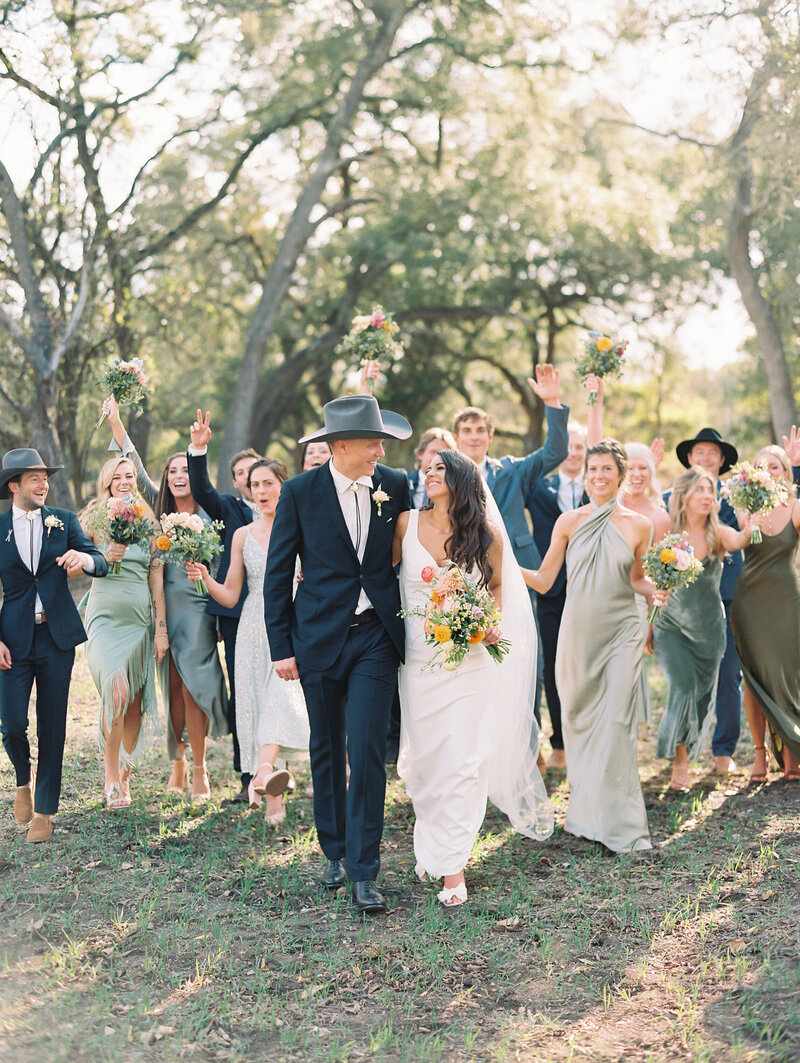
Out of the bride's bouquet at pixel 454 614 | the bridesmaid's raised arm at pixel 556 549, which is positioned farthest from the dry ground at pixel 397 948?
the bridesmaid's raised arm at pixel 556 549

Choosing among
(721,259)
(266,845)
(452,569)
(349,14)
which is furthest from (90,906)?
(721,259)

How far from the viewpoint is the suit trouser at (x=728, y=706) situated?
883cm

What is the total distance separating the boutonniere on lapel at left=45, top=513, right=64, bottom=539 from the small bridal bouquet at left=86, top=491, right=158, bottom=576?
1.22ft

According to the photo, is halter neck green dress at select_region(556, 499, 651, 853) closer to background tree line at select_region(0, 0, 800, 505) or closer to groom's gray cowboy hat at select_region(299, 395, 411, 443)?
groom's gray cowboy hat at select_region(299, 395, 411, 443)

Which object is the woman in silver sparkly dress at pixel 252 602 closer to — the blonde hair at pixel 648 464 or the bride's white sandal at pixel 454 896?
the bride's white sandal at pixel 454 896

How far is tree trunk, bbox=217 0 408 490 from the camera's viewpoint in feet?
71.3

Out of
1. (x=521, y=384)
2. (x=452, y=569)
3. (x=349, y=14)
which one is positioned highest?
(x=349, y=14)

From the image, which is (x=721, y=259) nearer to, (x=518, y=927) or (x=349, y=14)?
(x=349, y=14)

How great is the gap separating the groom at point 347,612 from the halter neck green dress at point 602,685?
1.69 meters

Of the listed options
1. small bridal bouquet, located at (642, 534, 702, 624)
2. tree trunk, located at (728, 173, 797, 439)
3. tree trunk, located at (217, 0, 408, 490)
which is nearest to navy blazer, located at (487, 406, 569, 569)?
small bridal bouquet, located at (642, 534, 702, 624)

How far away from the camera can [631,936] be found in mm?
5508

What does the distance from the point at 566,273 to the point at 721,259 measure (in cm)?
360

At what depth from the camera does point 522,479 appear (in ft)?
27.5

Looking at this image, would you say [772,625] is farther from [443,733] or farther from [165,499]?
[165,499]
